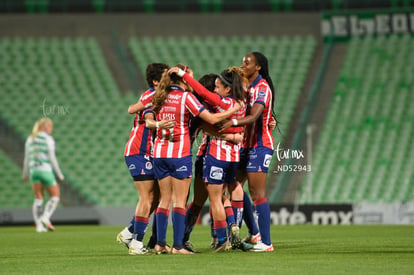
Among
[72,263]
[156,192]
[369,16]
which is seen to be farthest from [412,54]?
[72,263]

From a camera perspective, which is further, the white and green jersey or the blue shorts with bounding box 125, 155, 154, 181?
the white and green jersey

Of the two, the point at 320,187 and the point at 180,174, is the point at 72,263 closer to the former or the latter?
the point at 180,174

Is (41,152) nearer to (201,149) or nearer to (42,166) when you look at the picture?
(42,166)

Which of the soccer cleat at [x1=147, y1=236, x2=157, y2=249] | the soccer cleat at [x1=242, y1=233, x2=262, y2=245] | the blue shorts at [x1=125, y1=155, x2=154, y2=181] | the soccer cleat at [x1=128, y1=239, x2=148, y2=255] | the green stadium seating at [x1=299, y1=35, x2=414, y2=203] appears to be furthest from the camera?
the green stadium seating at [x1=299, y1=35, x2=414, y2=203]

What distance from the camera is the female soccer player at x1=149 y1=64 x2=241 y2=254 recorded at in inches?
347

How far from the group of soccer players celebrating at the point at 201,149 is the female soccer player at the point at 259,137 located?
0.04ft

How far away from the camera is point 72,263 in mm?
8055

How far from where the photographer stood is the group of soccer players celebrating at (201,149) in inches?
348

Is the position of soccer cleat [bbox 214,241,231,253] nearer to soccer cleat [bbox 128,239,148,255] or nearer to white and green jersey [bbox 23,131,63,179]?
soccer cleat [bbox 128,239,148,255]

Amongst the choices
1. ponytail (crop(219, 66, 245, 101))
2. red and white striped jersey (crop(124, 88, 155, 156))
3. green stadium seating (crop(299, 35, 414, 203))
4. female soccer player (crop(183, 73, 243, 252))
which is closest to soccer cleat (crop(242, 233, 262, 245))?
female soccer player (crop(183, 73, 243, 252))

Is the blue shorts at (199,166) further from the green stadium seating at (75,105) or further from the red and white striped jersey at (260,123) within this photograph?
the green stadium seating at (75,105)

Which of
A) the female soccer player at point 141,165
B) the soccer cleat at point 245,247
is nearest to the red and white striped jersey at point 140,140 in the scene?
the female soccer player at point 141,165

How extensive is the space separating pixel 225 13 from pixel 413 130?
7351 millimetres

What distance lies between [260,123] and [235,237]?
1.38 meters
